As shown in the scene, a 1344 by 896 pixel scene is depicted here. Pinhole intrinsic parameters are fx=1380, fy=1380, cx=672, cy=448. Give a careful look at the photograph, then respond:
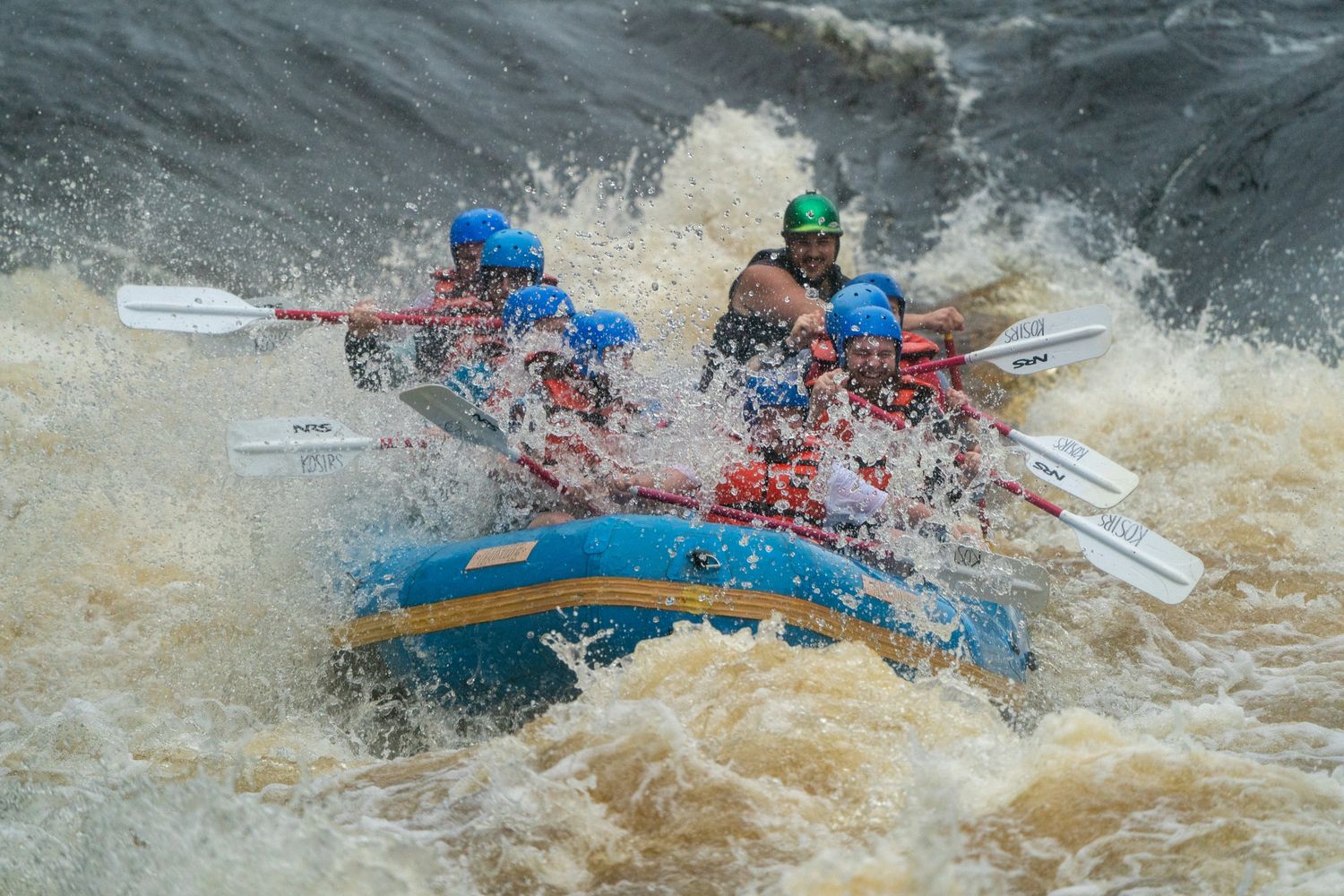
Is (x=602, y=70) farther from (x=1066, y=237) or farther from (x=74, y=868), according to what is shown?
(x=74, y=868)

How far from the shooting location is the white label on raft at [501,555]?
4695 mm

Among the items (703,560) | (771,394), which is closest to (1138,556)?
(771,394)

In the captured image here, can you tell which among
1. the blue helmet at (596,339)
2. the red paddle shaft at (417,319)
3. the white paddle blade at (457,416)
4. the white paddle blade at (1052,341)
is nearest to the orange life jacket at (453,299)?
the red paddle shaft at (417,319)

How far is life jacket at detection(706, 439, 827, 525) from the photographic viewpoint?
515cm

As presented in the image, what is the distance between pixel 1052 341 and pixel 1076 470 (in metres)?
0.64

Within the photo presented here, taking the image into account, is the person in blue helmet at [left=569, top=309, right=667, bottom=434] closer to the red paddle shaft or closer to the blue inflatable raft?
the blue inflatable raft

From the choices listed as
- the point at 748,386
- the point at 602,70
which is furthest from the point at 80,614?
the point at 602,70

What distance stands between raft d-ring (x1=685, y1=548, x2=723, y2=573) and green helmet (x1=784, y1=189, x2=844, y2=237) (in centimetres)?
305

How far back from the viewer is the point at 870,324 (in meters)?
5.62

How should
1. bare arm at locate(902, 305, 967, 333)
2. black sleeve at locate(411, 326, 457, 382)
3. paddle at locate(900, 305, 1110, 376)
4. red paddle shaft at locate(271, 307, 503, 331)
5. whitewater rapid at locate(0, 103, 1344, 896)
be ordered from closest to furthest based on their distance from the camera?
whitewater rapid at locate(0, 103, 1344, 896) < paddle at locate(900, 305, 1110, 376) < red paddle shaft at locate(271, 307, 503, 331) < black sleeve at locate(411, 326, 457, 382) < bare arm at locate(902, 305, 967, 333)

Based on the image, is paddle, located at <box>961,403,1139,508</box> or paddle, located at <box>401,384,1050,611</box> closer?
paddle, located at <box>401,384,1050,611</box>

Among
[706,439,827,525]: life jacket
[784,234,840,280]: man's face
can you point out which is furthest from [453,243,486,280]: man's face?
[706,439,827,525]: life jacket

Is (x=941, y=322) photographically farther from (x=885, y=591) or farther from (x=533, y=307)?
(x=885, y=591)

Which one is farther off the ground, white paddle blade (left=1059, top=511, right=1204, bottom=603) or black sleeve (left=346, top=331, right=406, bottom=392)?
white paddle blade (left=1059, top=511, right=1204, bottom=603)
